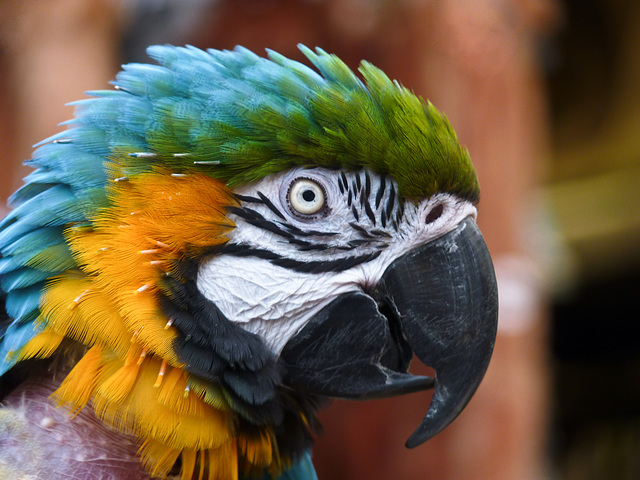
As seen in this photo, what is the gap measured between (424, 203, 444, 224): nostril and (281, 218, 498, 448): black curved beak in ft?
0.17

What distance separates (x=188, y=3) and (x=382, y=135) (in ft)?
8.14

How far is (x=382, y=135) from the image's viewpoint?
112 centimetres

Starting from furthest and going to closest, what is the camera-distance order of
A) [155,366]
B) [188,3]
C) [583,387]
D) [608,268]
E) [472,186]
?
[583,387], [608,268], [188,3], [472,186], [155,366]

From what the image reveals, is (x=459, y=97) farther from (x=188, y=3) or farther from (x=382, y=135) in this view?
(x=382, y=135)

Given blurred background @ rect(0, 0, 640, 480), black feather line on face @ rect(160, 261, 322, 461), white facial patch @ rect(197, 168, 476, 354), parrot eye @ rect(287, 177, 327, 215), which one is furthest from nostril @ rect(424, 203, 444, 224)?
blurred background @ rect(0, 0, 640, 480)

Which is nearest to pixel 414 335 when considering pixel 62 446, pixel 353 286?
pixel 353 286

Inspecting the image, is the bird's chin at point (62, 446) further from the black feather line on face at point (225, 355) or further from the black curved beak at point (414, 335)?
the black curved beak at point (414, 335)

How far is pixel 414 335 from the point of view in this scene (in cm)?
111

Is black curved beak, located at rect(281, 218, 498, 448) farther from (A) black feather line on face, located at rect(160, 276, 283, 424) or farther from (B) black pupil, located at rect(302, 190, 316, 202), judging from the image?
(B) black pupil, located at rect(302, 190, 316, 202)

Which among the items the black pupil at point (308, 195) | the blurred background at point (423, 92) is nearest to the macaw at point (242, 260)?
the black pupil at point (308, 195)

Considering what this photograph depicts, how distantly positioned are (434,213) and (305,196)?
0.85ft

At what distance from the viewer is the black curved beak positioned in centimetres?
111

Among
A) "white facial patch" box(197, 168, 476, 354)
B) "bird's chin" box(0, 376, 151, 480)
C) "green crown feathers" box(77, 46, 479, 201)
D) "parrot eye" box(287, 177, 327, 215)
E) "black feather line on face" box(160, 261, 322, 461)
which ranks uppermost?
"green crown feathers" box(77, 46, 479, 201)

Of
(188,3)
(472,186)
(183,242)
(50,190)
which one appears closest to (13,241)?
(50,190)
